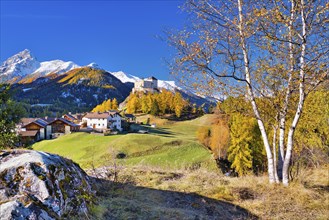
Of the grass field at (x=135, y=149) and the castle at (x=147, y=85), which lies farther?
the castle at (x=147, y=85)

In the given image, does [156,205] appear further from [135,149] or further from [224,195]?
[135,149]

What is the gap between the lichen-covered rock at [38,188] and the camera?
418cm

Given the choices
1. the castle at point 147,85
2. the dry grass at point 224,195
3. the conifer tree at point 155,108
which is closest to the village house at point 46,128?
the conifer tree at point 155,108

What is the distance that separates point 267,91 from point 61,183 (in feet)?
25.0

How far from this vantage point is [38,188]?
15.9 ft

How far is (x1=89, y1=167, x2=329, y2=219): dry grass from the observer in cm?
671

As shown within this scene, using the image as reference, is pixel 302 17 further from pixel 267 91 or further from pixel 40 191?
pixel 40 191

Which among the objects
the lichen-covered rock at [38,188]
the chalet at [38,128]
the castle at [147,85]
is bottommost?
the chalet at [38,128]

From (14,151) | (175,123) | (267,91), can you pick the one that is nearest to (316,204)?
(267,91)

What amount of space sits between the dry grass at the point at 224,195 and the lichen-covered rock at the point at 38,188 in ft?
2.38

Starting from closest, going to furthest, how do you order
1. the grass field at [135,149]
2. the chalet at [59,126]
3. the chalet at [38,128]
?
the grass field at [135,149] → the chalet at [38,128] → the chalet at [59,126]

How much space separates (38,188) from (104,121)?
81.5 meters

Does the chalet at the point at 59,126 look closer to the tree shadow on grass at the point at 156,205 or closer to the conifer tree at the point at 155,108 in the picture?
the conifer tree at the point at 155,108

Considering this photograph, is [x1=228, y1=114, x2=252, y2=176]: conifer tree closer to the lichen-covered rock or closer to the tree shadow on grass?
the tree shadow on grass
